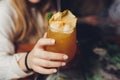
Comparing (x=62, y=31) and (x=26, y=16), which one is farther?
(x=26, y=16)

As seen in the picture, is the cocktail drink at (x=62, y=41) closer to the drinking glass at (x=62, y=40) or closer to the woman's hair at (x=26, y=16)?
the drinking glass at (x=62, y=40)

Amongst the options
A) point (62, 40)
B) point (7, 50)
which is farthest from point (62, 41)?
point (7, 50)

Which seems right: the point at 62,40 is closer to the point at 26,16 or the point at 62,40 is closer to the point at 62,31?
the point at 62,31

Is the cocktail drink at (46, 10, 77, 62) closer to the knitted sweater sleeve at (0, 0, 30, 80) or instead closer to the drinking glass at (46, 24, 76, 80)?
the drinking glass at (46, 24, 76, 80)

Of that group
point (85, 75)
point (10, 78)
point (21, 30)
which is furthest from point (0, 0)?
point (85, 75)

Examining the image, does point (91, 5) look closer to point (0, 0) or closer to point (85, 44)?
point (85, 44)

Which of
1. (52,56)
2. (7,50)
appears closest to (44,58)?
(52,56)
